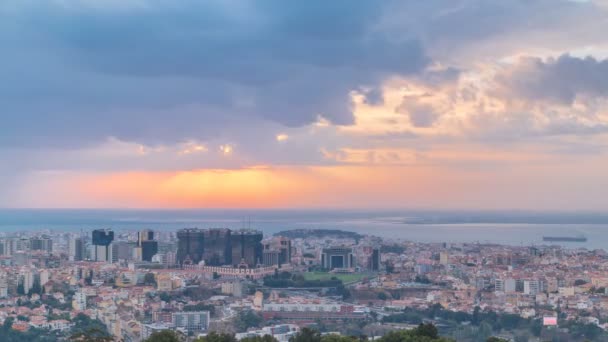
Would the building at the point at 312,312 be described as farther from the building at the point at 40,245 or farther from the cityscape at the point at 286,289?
the building at the point at 40,245

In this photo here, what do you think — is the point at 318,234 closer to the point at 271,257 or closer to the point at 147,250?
the point at 147,250

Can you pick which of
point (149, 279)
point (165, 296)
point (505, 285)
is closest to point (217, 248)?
point (149, 279)

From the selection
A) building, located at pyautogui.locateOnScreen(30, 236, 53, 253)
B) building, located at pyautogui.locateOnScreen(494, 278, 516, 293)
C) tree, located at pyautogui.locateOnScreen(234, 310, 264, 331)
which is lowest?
tree, located at pyautogui.locateOnScreen(234, 310, 264, 331)

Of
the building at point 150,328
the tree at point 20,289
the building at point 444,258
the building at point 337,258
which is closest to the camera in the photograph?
the building at point 150,328

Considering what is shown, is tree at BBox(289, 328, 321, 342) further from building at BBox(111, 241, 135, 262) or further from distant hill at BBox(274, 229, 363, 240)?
distant hill at BBox(274, 229, 363, 240)

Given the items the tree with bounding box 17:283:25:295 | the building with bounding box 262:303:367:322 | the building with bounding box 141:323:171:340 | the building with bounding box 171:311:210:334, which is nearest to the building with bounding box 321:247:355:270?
the building with bounding box 262:303:367:322

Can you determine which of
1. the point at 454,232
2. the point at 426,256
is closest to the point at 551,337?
the point at 426,256

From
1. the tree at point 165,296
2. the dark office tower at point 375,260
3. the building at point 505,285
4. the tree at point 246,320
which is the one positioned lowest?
the tree at point 246,320

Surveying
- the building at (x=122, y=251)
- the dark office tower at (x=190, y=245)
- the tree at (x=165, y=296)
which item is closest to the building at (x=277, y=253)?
the dark office tower at (x=190, y=245)
